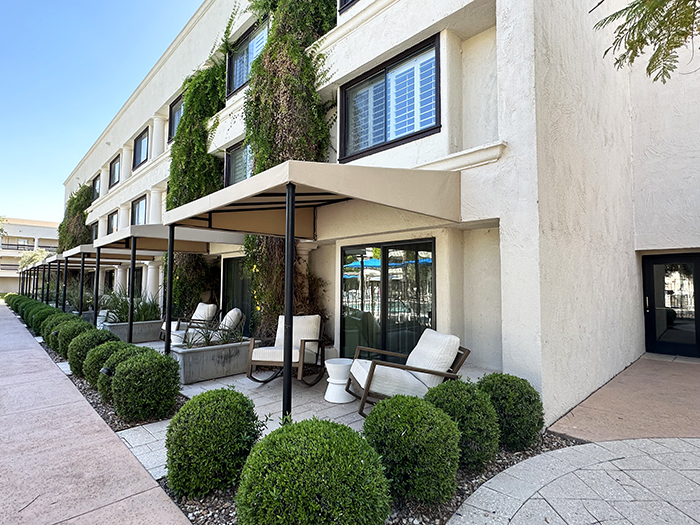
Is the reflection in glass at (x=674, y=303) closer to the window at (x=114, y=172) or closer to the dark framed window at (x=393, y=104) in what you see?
the dark framed window at (x=393, y=104)

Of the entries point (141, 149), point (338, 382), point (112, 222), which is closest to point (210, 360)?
point (338, 382)

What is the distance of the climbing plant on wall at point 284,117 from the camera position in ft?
24.3

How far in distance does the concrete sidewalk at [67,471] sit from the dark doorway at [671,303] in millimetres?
10719

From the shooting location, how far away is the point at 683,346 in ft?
29.0

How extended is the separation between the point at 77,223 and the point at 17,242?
124ft

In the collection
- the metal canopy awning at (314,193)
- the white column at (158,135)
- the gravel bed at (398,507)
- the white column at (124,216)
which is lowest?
the gravel bed at (398,507)

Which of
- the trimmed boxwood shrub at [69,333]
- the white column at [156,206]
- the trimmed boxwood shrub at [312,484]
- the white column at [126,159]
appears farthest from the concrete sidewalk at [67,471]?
the white column at [126,159]

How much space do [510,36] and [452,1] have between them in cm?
111

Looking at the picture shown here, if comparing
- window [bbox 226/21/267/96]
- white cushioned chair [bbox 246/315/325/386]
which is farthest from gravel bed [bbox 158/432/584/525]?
window [bbox 226/21/267/96]

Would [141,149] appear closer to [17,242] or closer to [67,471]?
[67,471]

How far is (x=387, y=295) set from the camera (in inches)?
251

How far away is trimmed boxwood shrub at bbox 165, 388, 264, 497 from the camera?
9.84ft

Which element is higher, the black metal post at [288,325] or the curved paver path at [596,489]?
the black metal post at [288,325]

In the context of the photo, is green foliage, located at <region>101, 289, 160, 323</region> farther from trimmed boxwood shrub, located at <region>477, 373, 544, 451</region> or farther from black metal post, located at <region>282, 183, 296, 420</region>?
trimmed boxwood shrub, located at <region>477, 373, 544, 451</region>
